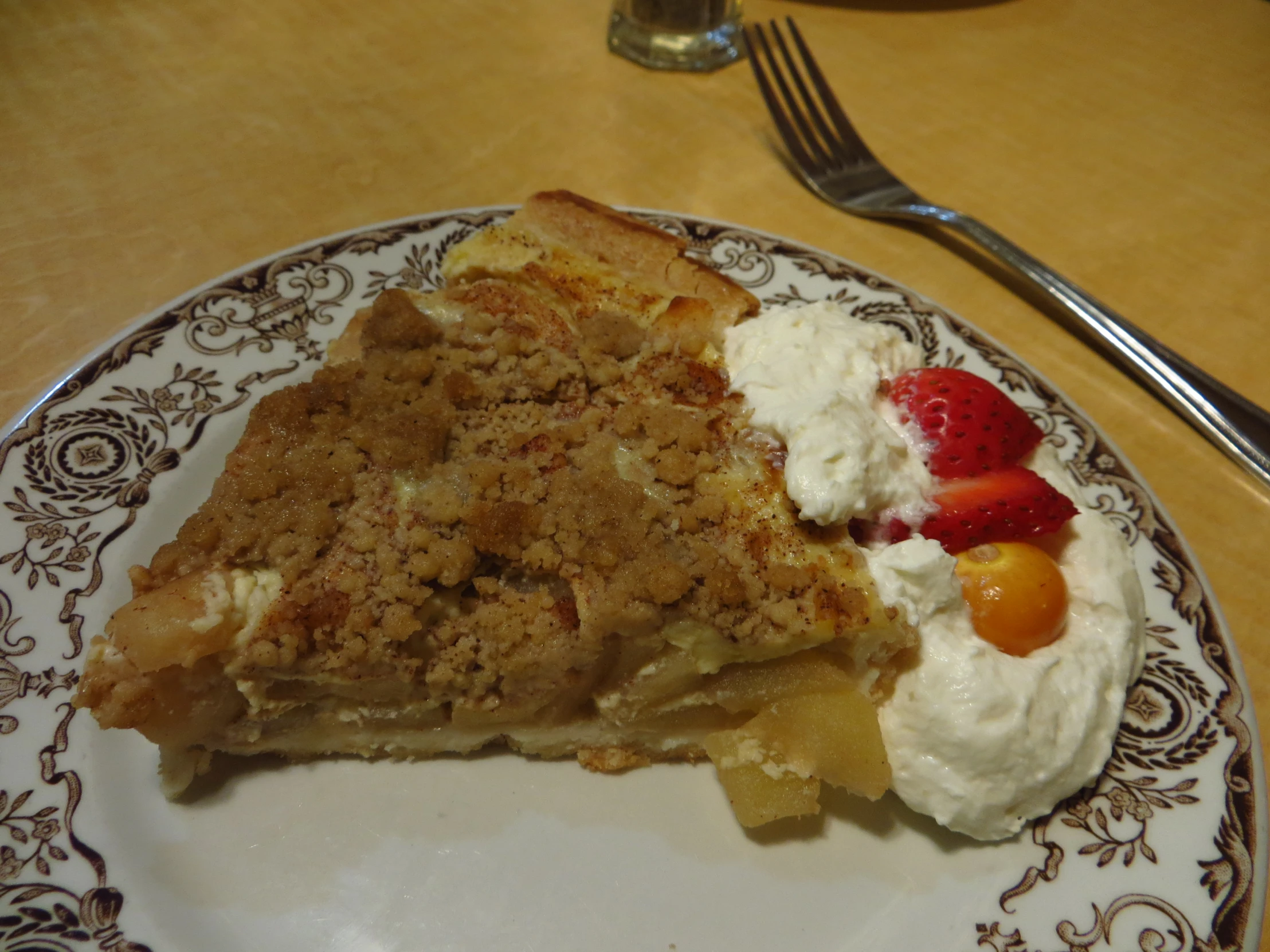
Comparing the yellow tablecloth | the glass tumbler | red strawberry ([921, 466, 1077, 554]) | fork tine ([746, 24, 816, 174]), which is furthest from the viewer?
the glass tumbler

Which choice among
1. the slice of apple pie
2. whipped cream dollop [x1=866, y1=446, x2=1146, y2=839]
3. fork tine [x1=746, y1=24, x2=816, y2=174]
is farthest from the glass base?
whipped cream dollop [x1=866, y1=446, x2=1146, y2=839]

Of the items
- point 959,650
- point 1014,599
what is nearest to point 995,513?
point 1014,599

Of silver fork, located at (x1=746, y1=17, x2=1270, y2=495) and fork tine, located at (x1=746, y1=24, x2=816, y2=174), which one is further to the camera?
fork tine, located at (x1=746, y1=24, x2=816, y2=174)

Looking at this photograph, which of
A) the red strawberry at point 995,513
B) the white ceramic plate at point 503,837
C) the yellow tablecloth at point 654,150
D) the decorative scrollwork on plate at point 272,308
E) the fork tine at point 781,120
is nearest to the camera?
the white ceramic plate at point 503,837

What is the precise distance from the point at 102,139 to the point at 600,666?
8.96 ft

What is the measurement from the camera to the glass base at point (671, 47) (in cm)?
358

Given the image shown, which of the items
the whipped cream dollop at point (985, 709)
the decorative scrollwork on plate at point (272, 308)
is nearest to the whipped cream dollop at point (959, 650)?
the whipped cream dollop at point (985, 709)

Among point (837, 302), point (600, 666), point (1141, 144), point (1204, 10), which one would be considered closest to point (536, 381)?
point (600, 666)

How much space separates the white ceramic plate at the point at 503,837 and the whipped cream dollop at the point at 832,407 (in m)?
0.65

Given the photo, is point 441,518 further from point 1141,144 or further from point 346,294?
point 1141,144

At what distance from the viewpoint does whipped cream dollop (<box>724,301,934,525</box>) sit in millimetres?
1693

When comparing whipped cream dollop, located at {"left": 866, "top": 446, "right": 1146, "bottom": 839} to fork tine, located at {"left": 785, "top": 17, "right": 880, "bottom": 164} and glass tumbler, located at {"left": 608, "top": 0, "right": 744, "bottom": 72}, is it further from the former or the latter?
glass tumbler, located at {"left": 608, "top": 0, "right": 744, "bottom": 72}

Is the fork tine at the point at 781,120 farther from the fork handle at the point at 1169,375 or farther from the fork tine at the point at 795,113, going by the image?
the fork handle at the point at 1169,375

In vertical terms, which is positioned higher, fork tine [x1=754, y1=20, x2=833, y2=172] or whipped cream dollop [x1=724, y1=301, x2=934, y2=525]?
fork tine [x1=754, y1=20, x2=833, y2=172]
